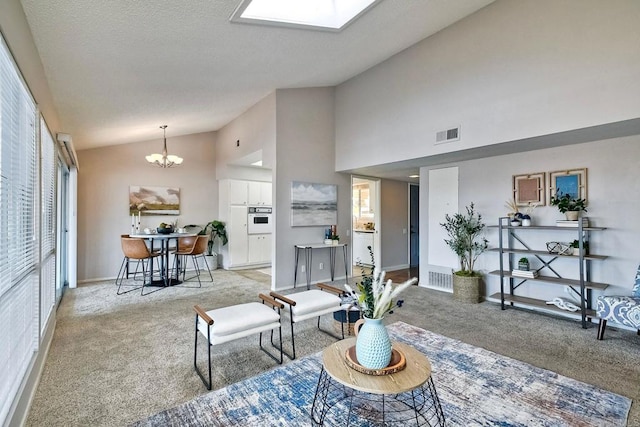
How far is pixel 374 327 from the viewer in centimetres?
170

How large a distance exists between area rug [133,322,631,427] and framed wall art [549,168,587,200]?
2.54 metres

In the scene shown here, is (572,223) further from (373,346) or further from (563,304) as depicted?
(373,346)

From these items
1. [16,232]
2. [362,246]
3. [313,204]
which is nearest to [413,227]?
[362,246]

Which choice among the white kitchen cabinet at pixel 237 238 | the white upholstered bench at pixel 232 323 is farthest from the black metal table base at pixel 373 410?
the white kitchen cabinet at pixel 237 238

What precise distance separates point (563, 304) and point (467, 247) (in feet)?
4.38

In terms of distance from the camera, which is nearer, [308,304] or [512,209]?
[308,304]

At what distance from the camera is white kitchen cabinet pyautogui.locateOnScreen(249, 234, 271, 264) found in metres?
7.57

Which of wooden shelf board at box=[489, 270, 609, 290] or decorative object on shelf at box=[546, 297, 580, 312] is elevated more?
wooden shelf board at box=[489, 270, 609, 290]

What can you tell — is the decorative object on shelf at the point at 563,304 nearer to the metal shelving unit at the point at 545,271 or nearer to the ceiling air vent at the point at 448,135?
the metal shelving unit at the point at 545,271

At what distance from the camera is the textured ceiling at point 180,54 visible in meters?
2.42

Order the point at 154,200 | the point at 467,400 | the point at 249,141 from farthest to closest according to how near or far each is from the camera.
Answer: the point at 154,200, the point at 249,141, the point at 467,400

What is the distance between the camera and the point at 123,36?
2619 millimetres

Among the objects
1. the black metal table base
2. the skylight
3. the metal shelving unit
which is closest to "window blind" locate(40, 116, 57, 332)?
the skylight

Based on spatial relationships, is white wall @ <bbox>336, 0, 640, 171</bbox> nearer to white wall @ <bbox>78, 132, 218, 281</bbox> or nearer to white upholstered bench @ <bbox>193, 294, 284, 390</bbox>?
white upholstered bench @ <bbox>193, 294, 284, 390</bbox>
